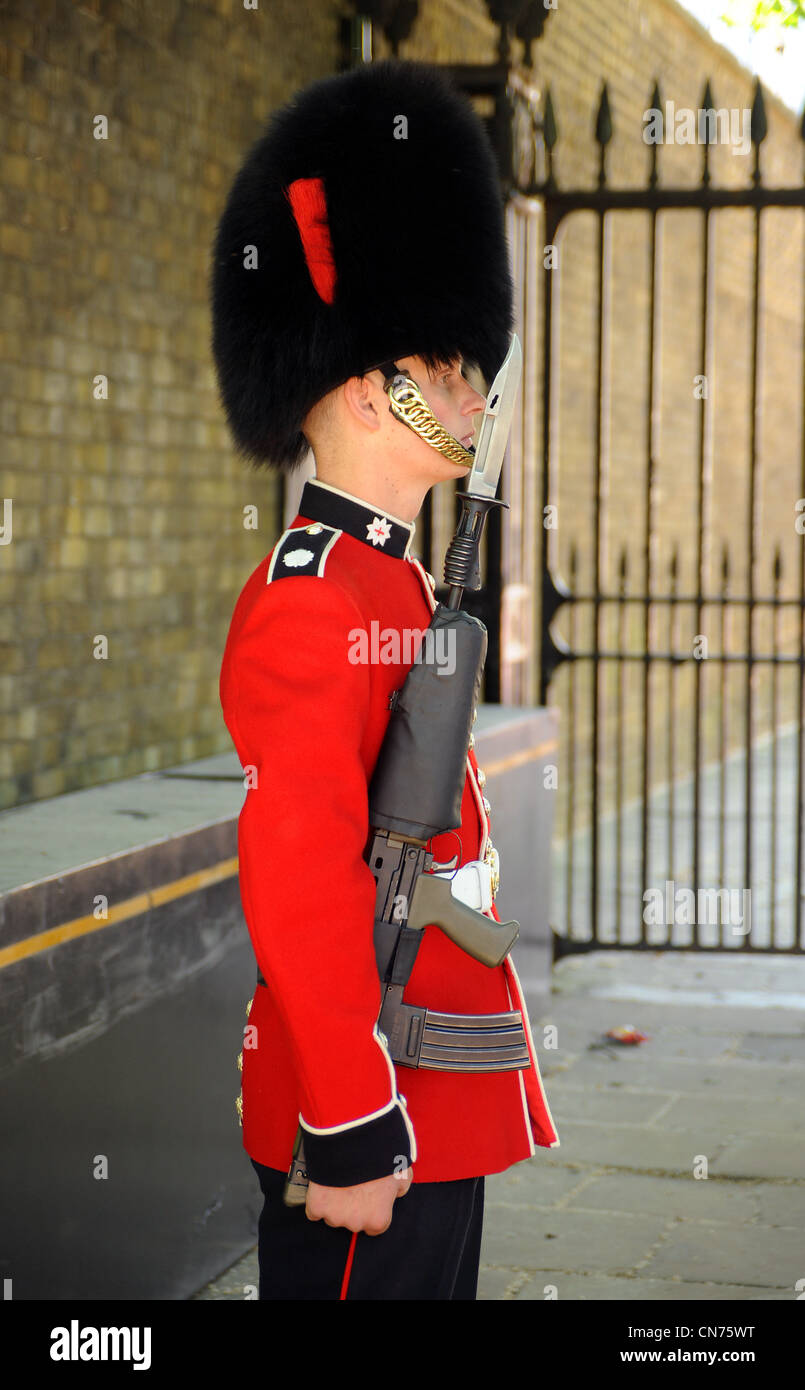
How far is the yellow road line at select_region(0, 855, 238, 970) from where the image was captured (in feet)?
9.27

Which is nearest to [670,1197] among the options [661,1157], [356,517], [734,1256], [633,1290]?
[661,1157]

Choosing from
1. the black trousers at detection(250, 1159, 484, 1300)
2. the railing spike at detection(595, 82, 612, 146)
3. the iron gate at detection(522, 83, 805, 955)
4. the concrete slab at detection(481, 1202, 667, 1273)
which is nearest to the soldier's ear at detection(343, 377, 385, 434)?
the black trousers at detection(250, 1159, 484, 1300)

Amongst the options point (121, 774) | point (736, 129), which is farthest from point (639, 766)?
point (121, 774)

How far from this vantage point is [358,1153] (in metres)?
1.88

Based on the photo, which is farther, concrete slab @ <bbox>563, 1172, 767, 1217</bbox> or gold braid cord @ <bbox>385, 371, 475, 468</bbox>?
concrete slab @ <bbox>563, 1172, 767, 1217</bbox>

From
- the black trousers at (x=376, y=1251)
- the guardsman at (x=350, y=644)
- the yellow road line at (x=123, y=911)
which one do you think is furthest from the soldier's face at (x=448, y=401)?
the yellow road line at (x=123, y=911)

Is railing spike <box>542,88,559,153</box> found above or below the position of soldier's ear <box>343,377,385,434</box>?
above

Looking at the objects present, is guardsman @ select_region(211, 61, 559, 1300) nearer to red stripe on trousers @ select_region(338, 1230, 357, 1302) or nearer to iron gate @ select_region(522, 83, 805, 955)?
red stripe on trousers @ select_region(338, 1230, 357, 1302)

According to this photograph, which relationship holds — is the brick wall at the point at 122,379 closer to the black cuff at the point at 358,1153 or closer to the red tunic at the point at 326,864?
the red tunic at the point at 326,864

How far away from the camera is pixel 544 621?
600 centimetres

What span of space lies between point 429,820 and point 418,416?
508mm

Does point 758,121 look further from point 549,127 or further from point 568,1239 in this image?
point 568,1239

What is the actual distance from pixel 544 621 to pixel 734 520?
6.97 m
